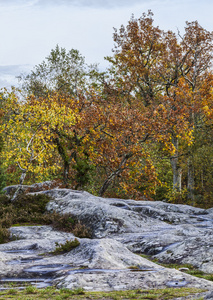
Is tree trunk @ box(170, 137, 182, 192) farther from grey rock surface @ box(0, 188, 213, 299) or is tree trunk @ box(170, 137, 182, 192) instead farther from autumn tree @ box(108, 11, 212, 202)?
grey rock surface @ box(0, 188, 213, 299)

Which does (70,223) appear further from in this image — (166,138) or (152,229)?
(166,138)

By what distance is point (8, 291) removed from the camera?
7523 mm

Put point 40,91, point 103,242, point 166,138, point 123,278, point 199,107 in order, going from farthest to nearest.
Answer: point 40,91, point 199,107, point 166,138, point 103,242, point 123,278

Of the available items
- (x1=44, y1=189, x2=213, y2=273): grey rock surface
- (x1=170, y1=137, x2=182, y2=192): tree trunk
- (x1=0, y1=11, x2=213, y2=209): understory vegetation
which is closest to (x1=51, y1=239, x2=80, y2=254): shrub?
(x1=44, y1=189, x2=213, y2=273): grey rock surface

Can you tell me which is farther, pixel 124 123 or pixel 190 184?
pixel 190 184

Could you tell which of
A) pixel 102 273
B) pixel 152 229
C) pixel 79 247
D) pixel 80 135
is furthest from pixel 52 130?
pixel 102 273

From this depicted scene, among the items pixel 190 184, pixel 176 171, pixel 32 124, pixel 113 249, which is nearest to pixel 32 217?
pixel 32 124

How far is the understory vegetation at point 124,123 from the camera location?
2017 centimetres

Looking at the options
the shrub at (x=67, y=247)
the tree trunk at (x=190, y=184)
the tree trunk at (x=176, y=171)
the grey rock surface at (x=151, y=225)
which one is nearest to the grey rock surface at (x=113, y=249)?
the grey rock surface at (x=151, y=225)

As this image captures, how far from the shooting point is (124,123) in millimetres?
22766

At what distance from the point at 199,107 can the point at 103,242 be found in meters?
22.1

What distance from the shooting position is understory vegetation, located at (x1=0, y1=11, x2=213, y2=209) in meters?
20.2

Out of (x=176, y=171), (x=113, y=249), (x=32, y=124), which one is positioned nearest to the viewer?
(x=113, y=249)

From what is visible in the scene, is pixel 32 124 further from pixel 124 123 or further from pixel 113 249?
pixel 113 249
